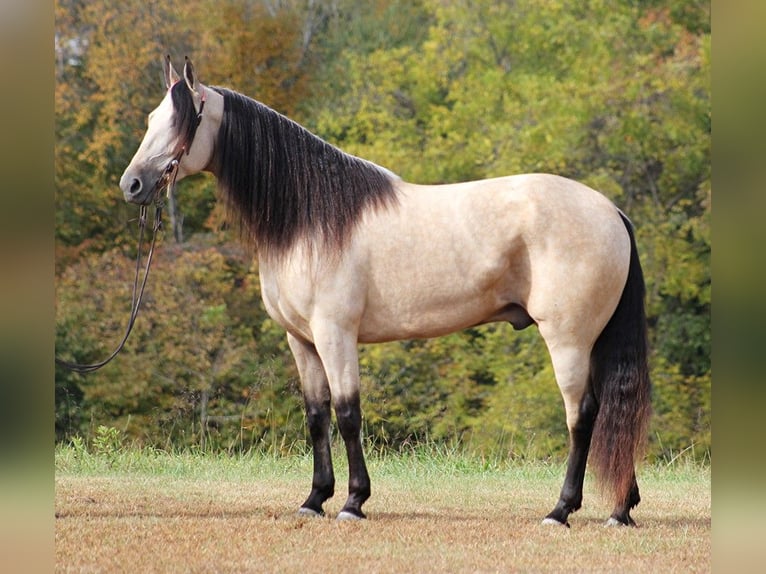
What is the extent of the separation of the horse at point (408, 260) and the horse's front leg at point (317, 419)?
0.05ft

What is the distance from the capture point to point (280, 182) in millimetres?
5219

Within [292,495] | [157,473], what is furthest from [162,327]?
[292,495]

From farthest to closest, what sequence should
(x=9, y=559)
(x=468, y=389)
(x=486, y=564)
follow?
1. (x=468, y=389)
2. (x=486, y=564)
3. (x=9, y=559)

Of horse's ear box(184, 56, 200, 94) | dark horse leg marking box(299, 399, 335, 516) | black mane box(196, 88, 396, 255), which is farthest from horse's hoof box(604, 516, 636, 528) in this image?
horse's ear box(184, 56, 200, 94)

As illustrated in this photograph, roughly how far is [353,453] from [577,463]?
116 centimetres

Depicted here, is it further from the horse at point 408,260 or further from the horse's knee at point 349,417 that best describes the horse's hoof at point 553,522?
the horse's knee at point 349,417

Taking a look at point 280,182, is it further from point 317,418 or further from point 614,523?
point 614,523

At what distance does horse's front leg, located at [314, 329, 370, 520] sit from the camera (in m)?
5.04

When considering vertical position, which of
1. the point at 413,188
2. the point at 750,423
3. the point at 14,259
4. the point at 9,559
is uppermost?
the point at 413,188

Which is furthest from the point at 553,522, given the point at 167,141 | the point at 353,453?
the point at 167,141

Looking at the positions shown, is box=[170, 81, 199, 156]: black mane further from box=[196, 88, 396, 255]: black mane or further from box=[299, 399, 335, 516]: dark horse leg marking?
box=[299, 399, 335, 516]: dark horse leg marking

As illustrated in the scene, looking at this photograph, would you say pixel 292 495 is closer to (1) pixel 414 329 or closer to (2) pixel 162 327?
(1) pixel 414 329

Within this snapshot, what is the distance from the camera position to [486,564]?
4.16m

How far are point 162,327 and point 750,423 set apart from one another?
38.1ft
